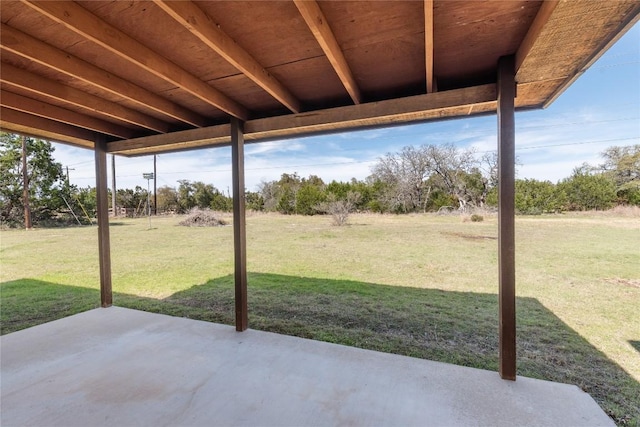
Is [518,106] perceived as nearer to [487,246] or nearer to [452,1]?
[452,1]

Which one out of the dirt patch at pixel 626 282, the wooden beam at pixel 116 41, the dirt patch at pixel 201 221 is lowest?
the dirt patch at pixel 626 282

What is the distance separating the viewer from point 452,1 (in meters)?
1.14

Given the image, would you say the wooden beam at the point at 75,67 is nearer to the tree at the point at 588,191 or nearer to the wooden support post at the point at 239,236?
the wooden support post at the point at 239,236

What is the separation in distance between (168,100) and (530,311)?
14.5 feet

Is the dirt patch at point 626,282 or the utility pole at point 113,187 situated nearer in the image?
the dirt patch at point 626,282

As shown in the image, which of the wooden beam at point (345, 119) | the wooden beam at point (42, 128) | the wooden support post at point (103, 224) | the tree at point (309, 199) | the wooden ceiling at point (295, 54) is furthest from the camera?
the tree at point (309, 199)

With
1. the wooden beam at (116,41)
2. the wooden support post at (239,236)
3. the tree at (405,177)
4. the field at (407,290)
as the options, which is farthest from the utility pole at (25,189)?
the tree at (405,177)

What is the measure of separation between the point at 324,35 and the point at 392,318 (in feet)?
9.47

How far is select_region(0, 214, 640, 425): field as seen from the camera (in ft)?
7.80

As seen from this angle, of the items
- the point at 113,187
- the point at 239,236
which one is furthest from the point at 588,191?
the point at 113,187

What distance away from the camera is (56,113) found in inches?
90.7

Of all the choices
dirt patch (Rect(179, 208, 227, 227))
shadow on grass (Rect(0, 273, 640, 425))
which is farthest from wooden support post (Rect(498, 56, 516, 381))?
dirt patch (Rect(179, 208, 227, 227))

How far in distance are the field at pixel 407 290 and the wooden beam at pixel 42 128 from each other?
6.64 ft

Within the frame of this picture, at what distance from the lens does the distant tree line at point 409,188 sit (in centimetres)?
1053
